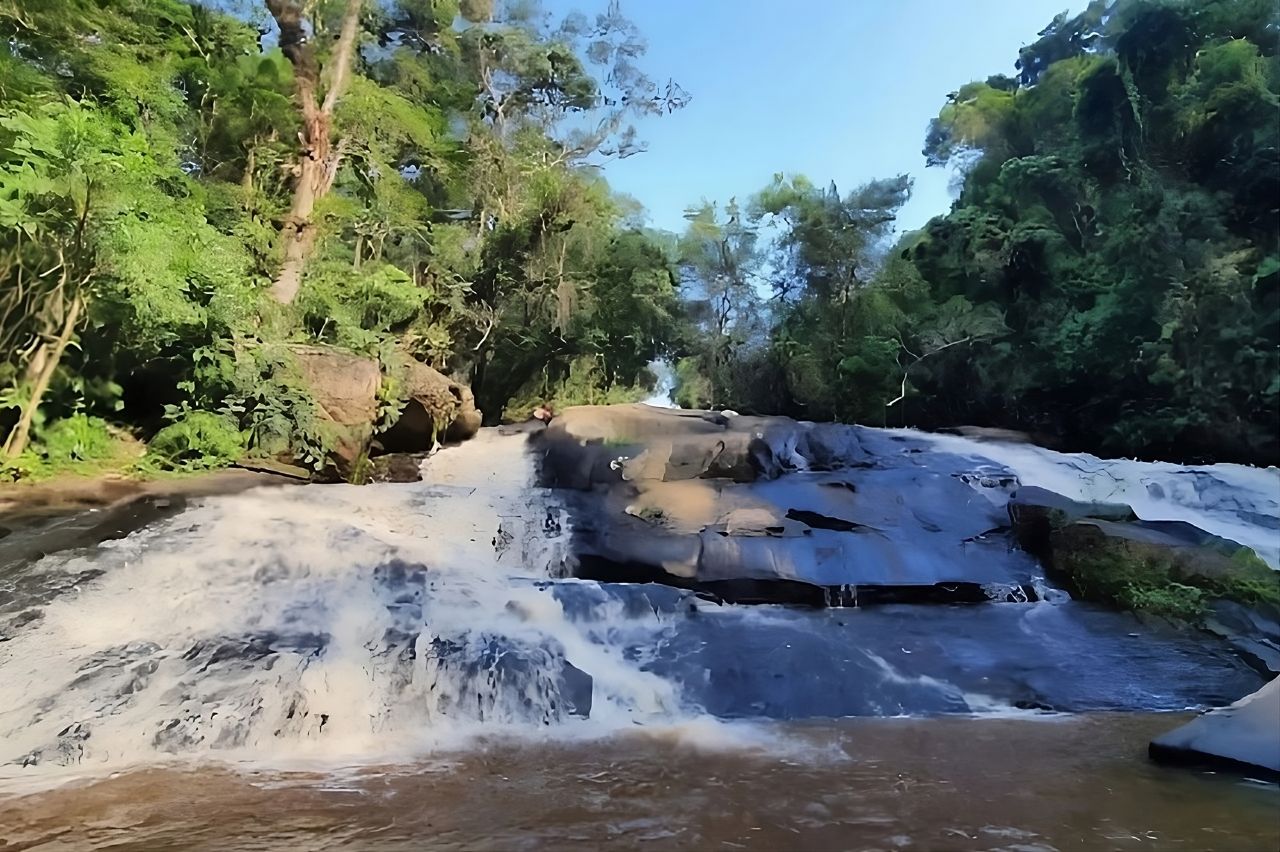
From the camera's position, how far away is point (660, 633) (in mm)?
5656

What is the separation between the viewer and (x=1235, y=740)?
3488 millimetres

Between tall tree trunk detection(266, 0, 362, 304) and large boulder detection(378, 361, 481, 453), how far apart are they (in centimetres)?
247

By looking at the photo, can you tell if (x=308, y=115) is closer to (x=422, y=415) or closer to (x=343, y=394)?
(x=422, y=415)

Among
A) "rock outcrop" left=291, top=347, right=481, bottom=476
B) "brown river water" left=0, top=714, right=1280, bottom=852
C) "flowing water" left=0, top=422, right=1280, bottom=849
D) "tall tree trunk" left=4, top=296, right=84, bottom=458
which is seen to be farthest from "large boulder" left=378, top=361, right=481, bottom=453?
"brown river water" left=0, top=714, right=1280, bottom=852

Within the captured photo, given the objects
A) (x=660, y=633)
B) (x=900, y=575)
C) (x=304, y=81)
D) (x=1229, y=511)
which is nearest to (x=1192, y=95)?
(x=1229, y=511)

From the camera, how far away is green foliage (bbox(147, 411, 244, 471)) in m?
8.42

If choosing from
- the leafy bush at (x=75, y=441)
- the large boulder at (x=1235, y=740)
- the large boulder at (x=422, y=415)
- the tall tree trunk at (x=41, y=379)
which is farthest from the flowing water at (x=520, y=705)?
the large boulder at (x=422, y=415)

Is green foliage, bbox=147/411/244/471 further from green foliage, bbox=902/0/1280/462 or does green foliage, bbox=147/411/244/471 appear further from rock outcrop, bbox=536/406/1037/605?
green foliage, bbox=902/0/1280/462

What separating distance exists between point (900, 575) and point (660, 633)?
89.4 inches

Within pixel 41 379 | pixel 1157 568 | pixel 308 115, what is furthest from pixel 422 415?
pixel 1157 568

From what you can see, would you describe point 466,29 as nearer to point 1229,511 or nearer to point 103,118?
A: point 103,118

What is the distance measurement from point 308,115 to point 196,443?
20.5 feet

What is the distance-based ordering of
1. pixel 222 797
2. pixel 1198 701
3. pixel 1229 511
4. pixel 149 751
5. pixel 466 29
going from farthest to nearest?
pixel 466 29, pixel 1229 511, pixel 1198 701, pixel 149 751, pixel 222 797

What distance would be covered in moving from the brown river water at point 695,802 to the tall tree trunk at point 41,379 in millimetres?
5569
